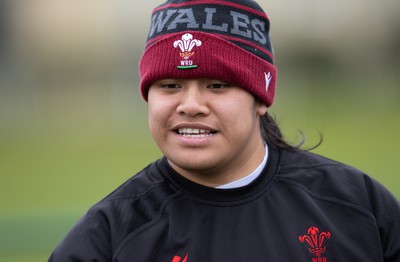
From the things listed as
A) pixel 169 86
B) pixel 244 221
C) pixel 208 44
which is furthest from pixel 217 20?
pixel 244 221

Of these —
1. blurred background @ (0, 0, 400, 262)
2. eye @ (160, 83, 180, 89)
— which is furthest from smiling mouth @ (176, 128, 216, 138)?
blurred background @ (0, 0, 400, 262)

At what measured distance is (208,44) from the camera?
2.29 meters

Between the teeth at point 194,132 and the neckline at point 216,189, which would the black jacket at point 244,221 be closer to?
the neckline at point 216,189

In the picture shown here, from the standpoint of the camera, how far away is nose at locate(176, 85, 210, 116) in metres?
2.20

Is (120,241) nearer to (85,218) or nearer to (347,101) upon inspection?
(85,218)

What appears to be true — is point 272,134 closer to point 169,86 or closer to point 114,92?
point 169,86

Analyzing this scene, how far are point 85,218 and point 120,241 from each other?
16cm

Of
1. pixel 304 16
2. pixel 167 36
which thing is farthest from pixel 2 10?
pixel 167 36

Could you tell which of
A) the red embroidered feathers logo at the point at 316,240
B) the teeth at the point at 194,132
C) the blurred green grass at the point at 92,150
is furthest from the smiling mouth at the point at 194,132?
the blurred green grass at the point at 92,150

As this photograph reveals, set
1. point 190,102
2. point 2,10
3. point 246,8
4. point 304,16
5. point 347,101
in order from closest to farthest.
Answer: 1. point 190,102
2. point 246,8
3. point 347,101
4. point 2,10
5. point 304,16

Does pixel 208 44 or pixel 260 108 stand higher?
pixel 208 44

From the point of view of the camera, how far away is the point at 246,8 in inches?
94.5

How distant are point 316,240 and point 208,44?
2.32 feet

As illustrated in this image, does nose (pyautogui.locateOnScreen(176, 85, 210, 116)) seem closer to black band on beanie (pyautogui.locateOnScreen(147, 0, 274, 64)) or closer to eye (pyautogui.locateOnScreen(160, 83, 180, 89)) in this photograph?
eye (pyautogui.locateOnScreen(160, 83, 180, 89))
